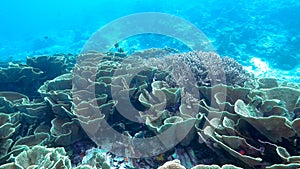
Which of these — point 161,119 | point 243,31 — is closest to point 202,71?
point 161,119

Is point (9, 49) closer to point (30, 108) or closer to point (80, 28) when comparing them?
point (80, 28)

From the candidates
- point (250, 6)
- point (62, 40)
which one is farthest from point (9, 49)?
point (250, 6)

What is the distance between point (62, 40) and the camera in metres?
29.8

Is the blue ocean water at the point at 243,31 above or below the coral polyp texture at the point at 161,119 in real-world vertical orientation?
above

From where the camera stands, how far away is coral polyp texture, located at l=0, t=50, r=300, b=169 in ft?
8.69

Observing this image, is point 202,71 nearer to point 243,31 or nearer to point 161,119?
point 161,119

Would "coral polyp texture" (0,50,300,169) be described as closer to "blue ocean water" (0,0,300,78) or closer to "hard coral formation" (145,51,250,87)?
"hard coral formation" (145,51,250,87)

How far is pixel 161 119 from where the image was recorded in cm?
338

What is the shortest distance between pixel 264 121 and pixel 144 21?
2164cm

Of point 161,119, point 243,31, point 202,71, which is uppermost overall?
point 243,31

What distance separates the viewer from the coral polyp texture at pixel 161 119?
265 cm

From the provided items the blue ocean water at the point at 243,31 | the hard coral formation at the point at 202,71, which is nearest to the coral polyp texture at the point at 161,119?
the hard coral formation at the point at 202,71

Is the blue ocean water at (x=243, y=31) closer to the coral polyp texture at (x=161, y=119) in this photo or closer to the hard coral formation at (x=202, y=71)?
the hard coral formation at (x=202, y=71)

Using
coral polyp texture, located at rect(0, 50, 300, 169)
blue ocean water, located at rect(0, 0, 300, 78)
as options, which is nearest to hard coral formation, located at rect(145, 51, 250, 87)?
coral polyp texture, located at rect(0, 50, 300, 169)
